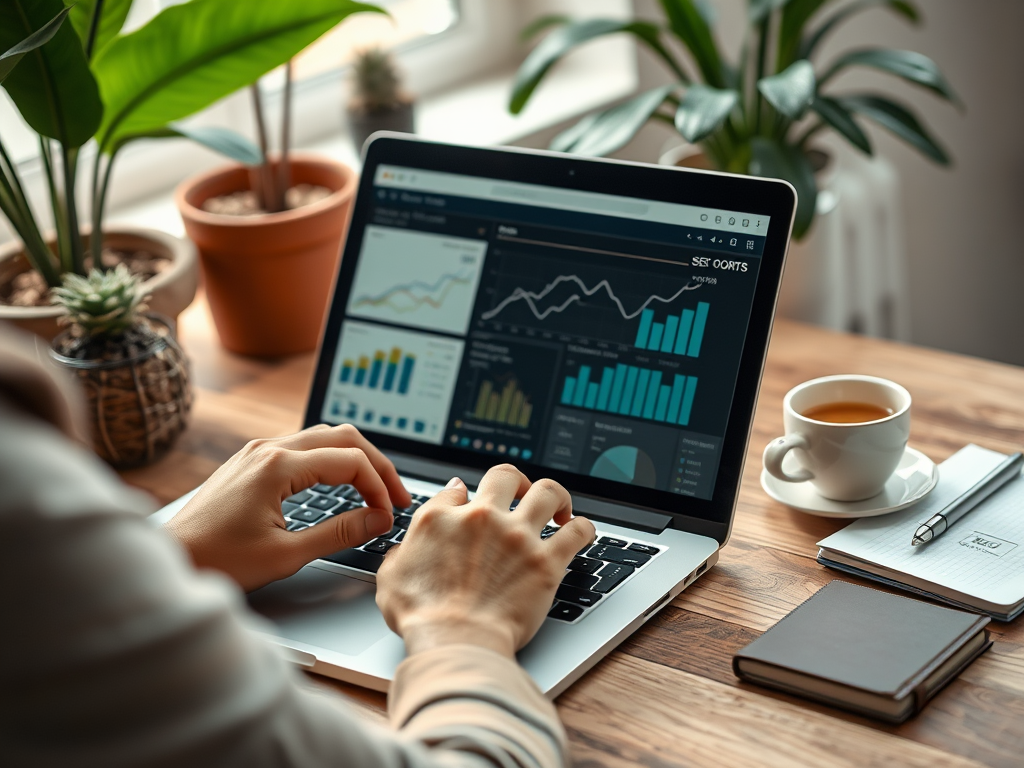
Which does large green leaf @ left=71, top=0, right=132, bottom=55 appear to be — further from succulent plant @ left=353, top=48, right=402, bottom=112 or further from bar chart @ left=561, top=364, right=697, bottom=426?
bar chart @ left=561, top=364, right=697, bottom=426

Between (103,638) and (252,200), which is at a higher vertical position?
(103,638)

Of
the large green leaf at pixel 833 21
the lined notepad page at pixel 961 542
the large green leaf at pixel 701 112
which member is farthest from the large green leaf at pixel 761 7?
the lined notepad page at pixel 961 542

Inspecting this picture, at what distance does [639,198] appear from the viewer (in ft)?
3.16

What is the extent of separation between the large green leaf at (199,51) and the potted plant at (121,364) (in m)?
0.20

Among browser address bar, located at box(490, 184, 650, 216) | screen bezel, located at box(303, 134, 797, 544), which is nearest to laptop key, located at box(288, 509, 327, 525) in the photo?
screen bezel, located at box(303, 134, 797, 544)

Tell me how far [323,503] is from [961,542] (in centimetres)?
53

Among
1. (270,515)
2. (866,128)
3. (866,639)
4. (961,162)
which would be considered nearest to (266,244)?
(270,515)

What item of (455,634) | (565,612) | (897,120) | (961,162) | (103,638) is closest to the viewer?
(103,638)

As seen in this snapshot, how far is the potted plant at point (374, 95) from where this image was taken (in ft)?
5.28

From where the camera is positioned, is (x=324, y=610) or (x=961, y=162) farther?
(x=961, y=162)

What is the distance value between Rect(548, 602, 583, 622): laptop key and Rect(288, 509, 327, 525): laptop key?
0.24 m

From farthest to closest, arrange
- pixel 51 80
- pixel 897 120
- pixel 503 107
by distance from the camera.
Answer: pixel 503 107 → pixel 897 120 → pixel 51 80

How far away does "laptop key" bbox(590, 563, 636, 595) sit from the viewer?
830 millimetres

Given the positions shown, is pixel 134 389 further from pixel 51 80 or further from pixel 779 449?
pixel 779 449
